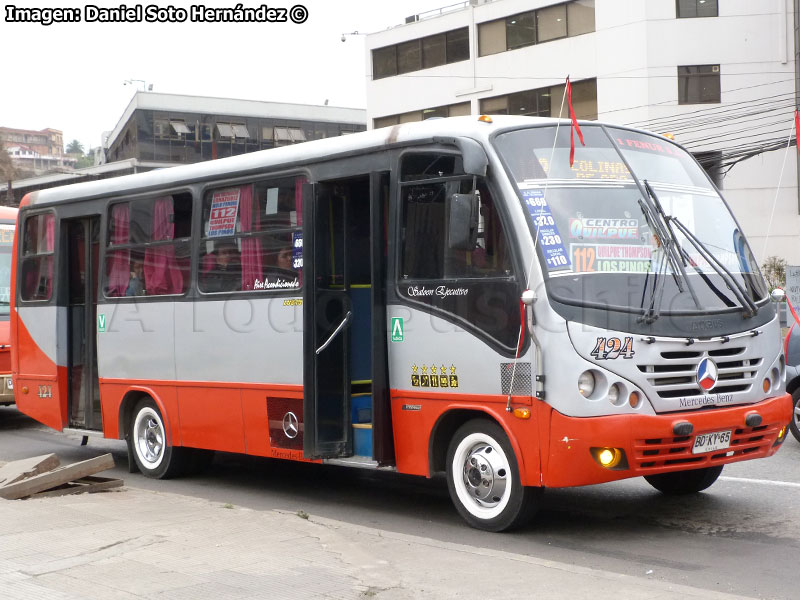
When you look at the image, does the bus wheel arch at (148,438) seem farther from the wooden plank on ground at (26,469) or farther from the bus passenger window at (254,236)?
the bus passenger window at (254,236)

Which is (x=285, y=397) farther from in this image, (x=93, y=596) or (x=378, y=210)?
(x=93, y=596)

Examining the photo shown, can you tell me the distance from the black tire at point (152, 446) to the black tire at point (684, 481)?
16.1ft

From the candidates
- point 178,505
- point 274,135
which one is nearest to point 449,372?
point 178,505

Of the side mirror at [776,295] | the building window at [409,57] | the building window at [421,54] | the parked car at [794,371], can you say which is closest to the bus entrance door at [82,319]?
the side mirror at [776,295]

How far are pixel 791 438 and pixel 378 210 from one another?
21.2 ft

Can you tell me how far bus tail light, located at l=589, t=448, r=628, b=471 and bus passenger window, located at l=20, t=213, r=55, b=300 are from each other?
7949 millimetres

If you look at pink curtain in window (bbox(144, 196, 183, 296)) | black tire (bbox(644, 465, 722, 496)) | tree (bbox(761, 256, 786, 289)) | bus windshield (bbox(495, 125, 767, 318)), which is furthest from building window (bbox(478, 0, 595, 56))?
bus windshield (bbox(495, 125, 767, 318))

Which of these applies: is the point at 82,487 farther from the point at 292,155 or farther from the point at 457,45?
the point at 457,45

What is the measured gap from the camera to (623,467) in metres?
7.18

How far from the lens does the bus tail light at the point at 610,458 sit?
23.5 feet

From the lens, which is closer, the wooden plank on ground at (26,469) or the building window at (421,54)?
the wooden plank on ground at (26,469)

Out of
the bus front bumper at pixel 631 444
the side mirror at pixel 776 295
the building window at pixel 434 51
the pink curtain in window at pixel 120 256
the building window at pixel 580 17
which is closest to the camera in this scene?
the bus front bumper at pixel 631 444

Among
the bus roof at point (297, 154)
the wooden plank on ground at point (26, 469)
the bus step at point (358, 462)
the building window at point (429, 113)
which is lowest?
the wooden plank on ground at point (26, 469)

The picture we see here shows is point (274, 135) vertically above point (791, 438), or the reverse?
point (274, 135)
